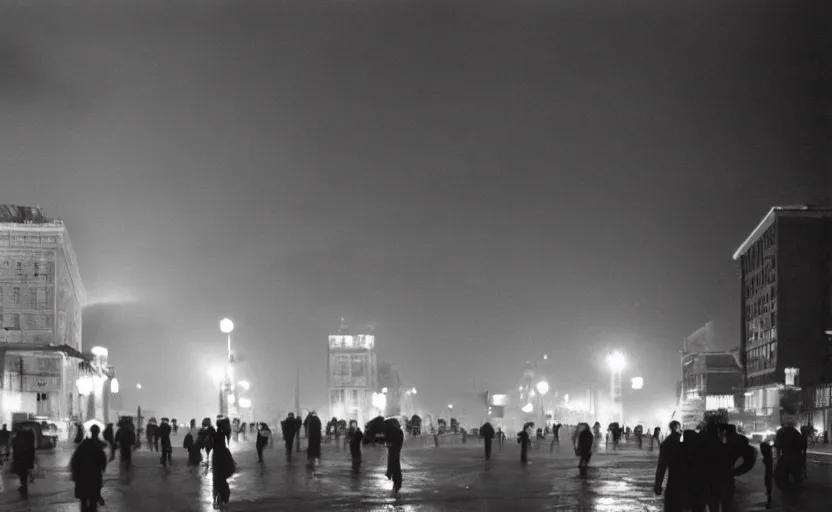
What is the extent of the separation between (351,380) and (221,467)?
177299 millimetres

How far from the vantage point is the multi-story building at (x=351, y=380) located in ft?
614

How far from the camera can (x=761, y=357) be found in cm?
10031

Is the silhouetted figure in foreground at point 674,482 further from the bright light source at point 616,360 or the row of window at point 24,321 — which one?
the row of window at point 24,321

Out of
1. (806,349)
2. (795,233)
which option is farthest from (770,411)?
(795,233)

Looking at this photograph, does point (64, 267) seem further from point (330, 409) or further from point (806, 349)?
point (330, 409)

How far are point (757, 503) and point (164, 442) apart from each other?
20.6 metres

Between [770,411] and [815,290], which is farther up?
[815,290]

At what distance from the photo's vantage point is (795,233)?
91.8 meters

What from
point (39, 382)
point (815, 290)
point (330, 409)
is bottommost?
point (330, 409)

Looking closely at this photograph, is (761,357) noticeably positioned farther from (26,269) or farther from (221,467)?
(221,467)

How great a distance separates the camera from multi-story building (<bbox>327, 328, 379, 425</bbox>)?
614 feet

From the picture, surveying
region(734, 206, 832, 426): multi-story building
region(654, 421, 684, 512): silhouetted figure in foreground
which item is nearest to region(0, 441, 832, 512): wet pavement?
region(654, 421, 684, 512): silhouetted figure in foreground

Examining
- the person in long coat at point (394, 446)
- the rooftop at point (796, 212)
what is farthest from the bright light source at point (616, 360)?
the person in long coat at point (394, 446)

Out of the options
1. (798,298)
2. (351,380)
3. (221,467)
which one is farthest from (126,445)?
(351,380)
